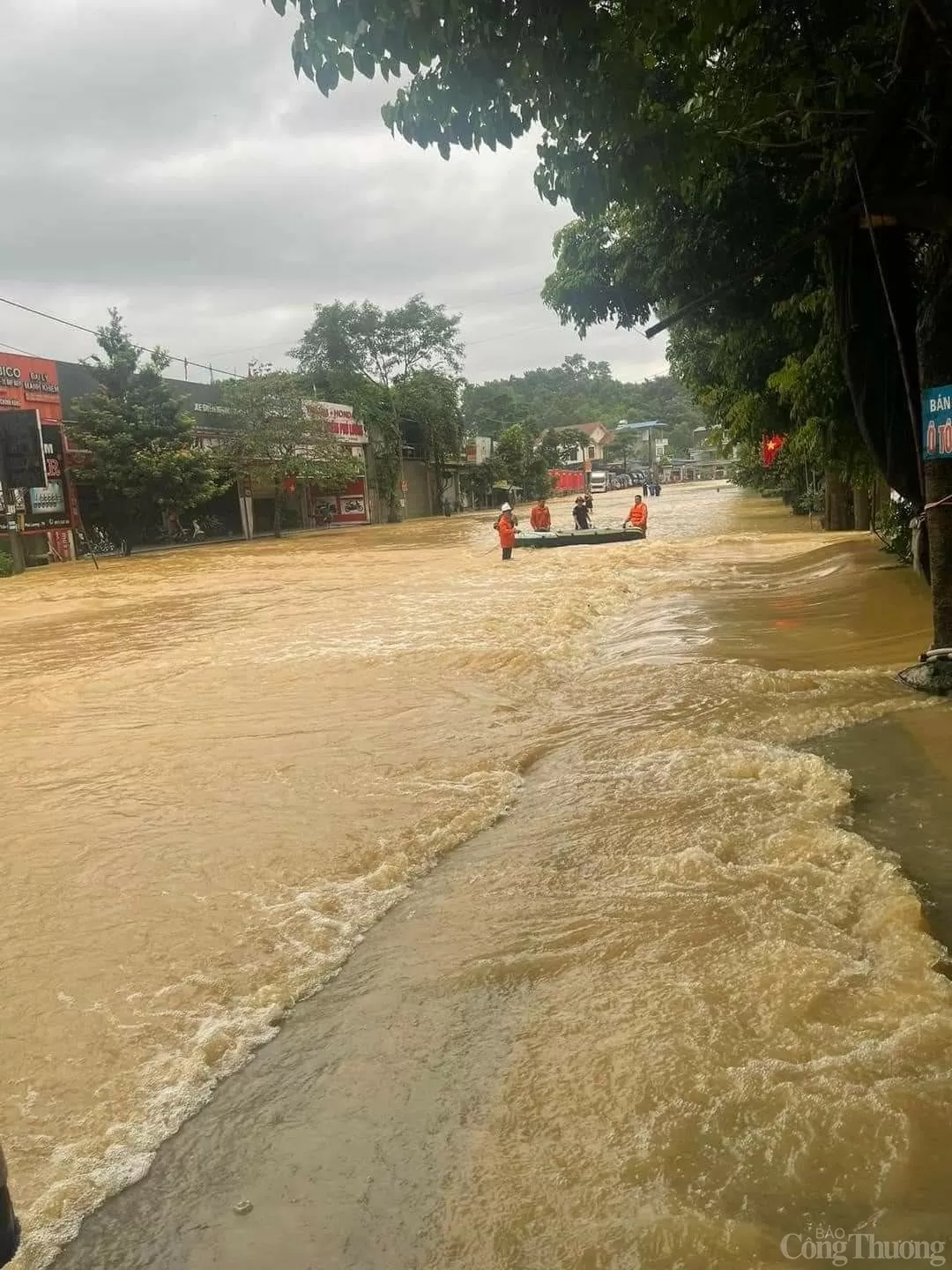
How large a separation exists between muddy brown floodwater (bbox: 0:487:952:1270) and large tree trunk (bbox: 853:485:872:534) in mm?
11620

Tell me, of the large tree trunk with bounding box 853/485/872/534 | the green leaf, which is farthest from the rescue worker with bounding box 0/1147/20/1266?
the large tree trunk with bounding box 853/485/872/534

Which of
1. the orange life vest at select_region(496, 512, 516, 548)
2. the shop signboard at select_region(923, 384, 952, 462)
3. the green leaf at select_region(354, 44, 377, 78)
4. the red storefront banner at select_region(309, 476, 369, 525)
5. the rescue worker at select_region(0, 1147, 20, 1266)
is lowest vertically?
the rescue worker at select_region(0, 1147, 20, 1266)

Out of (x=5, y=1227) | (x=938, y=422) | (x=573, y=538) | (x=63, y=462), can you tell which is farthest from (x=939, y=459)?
(x=63, y=462)

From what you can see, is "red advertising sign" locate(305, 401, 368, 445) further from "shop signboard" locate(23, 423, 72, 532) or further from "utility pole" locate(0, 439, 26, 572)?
"utility pole" locate(0, 439, 26, 572)

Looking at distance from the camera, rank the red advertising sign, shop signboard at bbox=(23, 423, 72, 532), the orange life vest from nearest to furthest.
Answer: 1. the orange life vest
2. shop signboard at bbox=(23, 423, 72, 532)
3. the red advertising sign

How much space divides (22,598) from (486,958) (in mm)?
17462

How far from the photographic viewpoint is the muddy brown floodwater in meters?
2.28

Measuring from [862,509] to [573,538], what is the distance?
6.65m

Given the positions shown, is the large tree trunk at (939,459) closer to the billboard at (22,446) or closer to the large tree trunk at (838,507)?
the large tree trunk at (838,507)

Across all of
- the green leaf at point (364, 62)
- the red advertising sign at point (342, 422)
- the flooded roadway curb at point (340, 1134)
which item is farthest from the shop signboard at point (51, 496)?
the flooded roadway curb at point (340, 1134)

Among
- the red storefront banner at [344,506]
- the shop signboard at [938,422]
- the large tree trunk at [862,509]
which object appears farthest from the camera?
the red storefront banner at [344,506]

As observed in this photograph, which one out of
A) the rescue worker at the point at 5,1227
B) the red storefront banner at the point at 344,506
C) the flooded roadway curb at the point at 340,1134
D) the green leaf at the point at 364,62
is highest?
the green leaf at the point at 364,62

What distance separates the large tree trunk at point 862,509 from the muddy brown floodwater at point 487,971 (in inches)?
457

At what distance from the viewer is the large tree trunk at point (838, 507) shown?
21.0 metres
